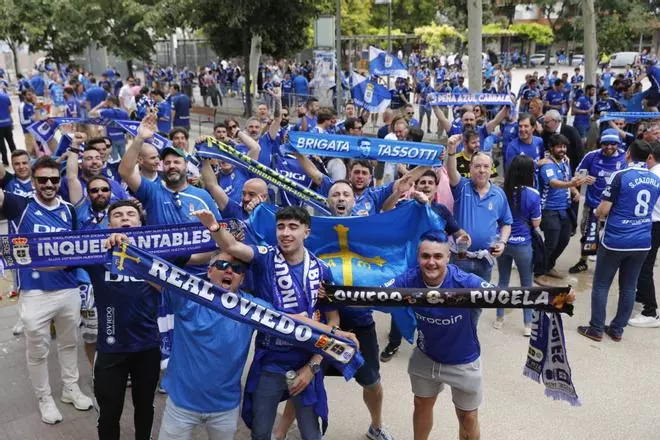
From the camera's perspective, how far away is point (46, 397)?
16.3ft

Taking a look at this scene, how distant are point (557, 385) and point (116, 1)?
2916cm

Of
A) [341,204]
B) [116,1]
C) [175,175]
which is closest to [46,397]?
[175,175]

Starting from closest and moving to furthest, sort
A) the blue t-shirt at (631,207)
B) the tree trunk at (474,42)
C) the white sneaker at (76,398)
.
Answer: the white sneaker at (76,398) → the blue t-shirt at (631,207) → the tree trunk at (474,42)

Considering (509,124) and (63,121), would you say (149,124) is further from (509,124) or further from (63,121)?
(509,124)

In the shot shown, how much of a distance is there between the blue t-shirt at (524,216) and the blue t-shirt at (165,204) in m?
3.06

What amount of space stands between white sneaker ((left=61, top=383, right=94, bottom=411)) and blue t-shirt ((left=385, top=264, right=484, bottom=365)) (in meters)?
2.87

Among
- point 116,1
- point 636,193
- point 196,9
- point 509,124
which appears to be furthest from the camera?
point 116,1

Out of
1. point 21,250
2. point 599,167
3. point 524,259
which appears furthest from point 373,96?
point 21,250

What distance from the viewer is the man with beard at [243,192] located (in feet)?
17.3

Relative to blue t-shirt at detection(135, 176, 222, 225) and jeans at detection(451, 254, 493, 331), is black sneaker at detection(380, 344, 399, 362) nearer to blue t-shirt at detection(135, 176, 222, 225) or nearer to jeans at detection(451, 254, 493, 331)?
jeans at detection(451, 254, 493, 331)

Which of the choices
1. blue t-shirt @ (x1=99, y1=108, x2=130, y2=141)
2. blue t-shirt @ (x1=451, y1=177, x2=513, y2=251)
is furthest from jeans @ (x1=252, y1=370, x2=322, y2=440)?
blue t-shirt @ (x1=99, y1=108, x2=130, y2=141)

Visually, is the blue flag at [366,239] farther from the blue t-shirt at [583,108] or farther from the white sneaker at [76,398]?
the blue t-shirt at [583,108]

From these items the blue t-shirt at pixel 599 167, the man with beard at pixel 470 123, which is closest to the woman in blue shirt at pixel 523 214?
the man with beard at pixel 470 123

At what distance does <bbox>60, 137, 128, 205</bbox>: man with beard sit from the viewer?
547 centimetres
